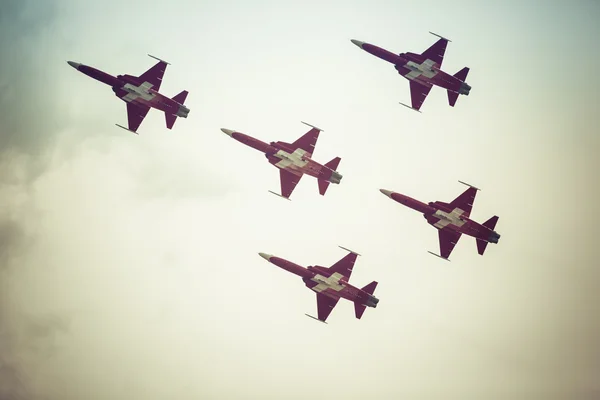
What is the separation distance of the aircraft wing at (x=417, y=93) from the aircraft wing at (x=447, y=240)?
14.2 meters

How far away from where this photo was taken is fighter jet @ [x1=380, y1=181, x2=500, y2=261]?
8412cm

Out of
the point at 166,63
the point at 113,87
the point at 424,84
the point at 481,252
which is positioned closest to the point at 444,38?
the point at 424,84

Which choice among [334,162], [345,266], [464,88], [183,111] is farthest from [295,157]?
[464,88]

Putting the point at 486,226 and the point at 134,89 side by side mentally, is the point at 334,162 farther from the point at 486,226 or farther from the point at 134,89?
the point at 134,89

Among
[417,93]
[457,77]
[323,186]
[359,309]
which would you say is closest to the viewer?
[323,186]

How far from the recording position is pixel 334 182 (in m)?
83.6

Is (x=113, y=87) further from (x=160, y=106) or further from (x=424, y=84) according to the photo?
(x=424, y=84)

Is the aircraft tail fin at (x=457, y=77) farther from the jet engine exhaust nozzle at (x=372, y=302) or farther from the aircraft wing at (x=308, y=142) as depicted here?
the jet engine exhaust nozzle at (x=372, y=302)

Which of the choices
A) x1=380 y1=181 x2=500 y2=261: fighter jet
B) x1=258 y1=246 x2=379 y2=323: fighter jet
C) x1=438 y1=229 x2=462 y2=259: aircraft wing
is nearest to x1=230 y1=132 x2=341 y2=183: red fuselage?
x1=380 y1=181 x2=500 y2=261: fighter jet

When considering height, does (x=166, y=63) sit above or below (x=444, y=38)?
below

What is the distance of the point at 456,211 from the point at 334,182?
13.8 metres

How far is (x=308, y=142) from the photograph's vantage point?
8469 centimetres

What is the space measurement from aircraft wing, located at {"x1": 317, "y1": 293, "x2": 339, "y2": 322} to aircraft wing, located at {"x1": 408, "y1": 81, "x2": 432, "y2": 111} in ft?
77.0

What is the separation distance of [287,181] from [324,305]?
47.3 feet
